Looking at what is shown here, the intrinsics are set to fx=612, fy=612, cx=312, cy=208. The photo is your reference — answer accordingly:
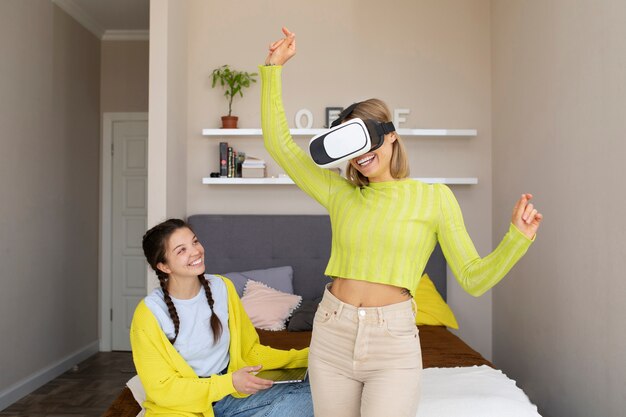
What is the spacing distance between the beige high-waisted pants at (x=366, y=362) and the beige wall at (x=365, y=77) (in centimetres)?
270

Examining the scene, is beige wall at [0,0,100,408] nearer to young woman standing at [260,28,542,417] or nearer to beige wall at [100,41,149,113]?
beige wall at [100,41,149,113]

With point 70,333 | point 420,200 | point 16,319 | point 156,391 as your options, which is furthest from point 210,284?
point 70,333

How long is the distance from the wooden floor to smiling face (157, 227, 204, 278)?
2.03 m

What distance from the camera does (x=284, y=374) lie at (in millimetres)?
2061

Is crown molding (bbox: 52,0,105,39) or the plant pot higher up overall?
crown molding (bbox: 52,0,105,39)

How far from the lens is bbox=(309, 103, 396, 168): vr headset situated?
1424 millimetres

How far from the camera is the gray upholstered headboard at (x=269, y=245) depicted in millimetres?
3996

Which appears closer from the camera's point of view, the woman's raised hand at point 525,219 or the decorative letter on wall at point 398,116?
the woman's raised hand at point 525,219

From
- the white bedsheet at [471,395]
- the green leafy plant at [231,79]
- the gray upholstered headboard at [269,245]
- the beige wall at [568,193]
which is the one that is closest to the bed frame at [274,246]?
the gray upholstered headboard at [269,245]

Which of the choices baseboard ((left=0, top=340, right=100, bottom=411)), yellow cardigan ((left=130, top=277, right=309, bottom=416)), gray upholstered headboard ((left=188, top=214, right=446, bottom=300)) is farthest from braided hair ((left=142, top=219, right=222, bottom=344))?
baseboard ((left=0, top=340, right=100, bottom=411))

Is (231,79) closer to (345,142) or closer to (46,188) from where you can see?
(46,188)

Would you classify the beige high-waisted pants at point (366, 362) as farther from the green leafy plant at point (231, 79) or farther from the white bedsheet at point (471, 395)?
the green leafy plant at point (231, 79)

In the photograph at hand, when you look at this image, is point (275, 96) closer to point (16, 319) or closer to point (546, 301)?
point (546, 301)

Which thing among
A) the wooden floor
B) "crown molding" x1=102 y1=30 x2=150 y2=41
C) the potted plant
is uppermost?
"crown molding" x1=102 y1=30 x2=150 y2=41
